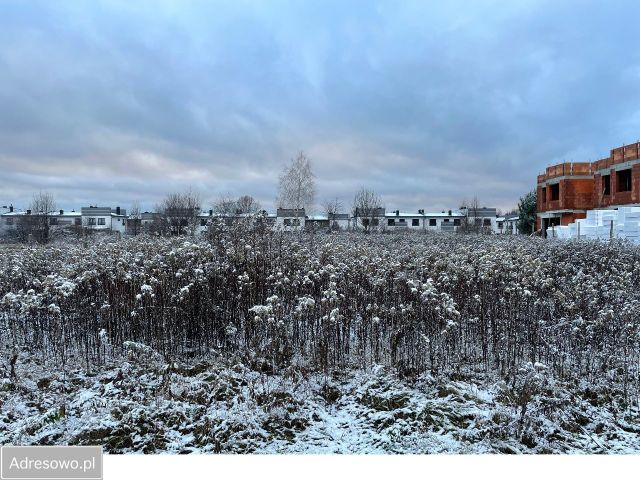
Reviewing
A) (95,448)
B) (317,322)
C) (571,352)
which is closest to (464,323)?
(571,352)

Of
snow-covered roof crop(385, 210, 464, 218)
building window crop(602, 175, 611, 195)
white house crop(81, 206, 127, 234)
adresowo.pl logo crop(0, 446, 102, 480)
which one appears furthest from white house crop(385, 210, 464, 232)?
adresowo.pl logo crop(0, 446, 102, 480)

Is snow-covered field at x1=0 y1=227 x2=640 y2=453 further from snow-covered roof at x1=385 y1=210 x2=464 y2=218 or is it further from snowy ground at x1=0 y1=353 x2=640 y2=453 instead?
snow-covered roof at x1=385 y1=210 x2=464 y2=218

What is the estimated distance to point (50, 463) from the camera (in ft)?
10.7

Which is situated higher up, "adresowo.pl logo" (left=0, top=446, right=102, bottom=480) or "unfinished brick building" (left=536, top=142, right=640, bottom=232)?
"unfinished brick building" (left=536, top=142, right=640, bottom=232)

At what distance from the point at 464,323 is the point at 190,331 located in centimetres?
442

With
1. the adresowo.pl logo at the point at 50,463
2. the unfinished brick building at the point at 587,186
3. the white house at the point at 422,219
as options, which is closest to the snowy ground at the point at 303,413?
the adresowo.pl logo at the point at 50,463

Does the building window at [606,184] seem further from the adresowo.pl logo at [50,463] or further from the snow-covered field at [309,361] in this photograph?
the adresowo.pl logo at [50,463]

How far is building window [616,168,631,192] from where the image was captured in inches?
995

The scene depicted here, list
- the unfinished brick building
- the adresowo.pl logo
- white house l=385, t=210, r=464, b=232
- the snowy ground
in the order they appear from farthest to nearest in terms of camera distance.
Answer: white house l=385, t=210, r=464, b=232 → the unfinished brick building → the snowy ground → the adresowo.pl logo

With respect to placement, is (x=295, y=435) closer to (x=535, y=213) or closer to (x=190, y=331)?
(x=190, y=331)

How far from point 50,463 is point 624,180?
31.8 m

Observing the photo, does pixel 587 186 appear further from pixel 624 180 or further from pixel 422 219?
pixel 422 219

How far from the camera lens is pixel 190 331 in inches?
239

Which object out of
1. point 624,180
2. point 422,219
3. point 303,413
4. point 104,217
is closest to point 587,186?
point 624,180
